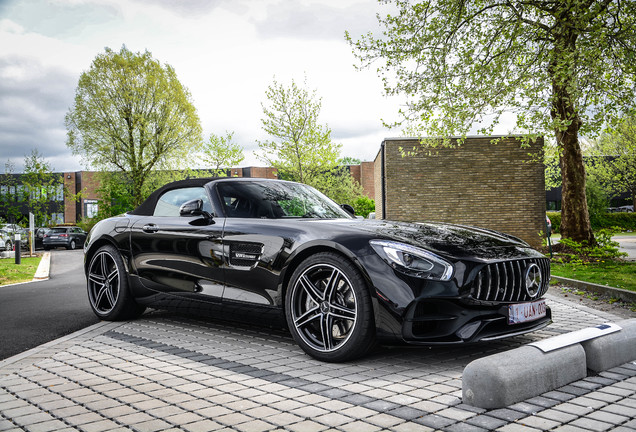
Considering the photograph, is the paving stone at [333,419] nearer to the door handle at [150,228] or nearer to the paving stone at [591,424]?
the paving stone at [591,424]

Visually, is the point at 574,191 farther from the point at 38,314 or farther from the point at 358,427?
the point at 358,427

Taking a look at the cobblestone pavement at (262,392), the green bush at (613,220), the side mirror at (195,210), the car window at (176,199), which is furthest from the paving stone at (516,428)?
the green bush at (613,220)

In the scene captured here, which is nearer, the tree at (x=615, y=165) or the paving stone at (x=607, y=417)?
the paving stone at (x=607, y=417)

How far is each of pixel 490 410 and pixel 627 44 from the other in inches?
354

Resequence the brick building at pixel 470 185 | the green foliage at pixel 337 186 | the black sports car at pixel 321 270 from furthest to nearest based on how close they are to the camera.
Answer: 1. the green foliage at pixel 337 186
2. the brick building at pixel 470 185
3. the black sports car at pixel 321 270

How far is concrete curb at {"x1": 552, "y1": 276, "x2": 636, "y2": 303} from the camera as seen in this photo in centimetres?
736

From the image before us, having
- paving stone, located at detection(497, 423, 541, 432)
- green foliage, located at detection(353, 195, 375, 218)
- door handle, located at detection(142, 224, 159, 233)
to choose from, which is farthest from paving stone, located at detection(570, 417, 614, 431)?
green foliage, located at detection(353, 195, 375, 218)

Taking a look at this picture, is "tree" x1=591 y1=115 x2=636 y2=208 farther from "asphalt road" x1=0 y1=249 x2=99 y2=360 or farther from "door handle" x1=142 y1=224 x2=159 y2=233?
"door handle" x1=142 y1=224 x2=159 y2=233

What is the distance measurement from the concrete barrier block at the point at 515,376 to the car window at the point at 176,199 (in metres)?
3.07

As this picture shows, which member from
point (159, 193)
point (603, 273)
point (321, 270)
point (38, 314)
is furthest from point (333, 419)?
point (603, 273)

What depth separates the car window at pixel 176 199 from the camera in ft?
17.5

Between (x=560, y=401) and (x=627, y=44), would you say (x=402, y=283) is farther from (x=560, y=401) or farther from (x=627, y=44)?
(x=627, y=44)

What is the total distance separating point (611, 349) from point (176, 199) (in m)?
4.15

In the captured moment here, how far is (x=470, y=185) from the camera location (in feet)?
62.9
